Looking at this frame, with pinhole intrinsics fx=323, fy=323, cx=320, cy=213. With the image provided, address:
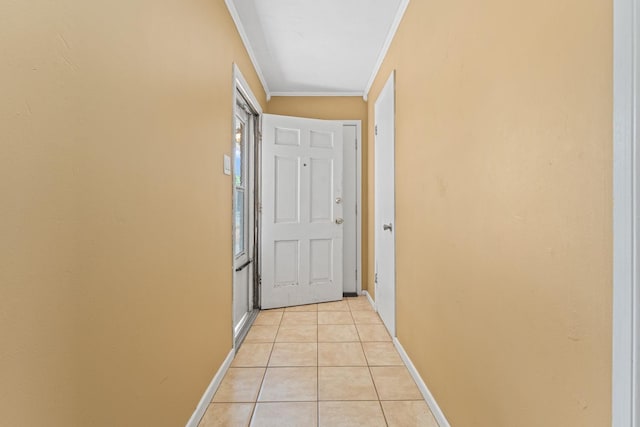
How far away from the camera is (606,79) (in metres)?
0.67

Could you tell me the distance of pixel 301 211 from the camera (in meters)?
3.42

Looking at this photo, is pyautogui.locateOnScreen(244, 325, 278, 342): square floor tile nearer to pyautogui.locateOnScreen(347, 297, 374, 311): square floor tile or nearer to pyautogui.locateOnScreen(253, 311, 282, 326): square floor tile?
pyautogui.locateOnScreen(253, 311, 282, 326): square floor tile

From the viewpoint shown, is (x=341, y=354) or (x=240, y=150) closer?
(x=341, y=354)

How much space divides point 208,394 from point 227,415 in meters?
0.16

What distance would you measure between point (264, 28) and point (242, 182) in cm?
134

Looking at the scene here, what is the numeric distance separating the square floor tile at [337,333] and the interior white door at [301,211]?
0.70 meters

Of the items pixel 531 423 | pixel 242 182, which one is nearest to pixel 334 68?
pixel 242 182

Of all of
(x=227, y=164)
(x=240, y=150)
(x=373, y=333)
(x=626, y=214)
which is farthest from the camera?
(x=240, y=150)

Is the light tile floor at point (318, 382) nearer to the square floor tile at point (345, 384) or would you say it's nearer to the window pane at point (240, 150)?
the square floor tile at point (345, 384)

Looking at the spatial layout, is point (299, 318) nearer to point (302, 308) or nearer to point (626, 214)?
point (302, 308)

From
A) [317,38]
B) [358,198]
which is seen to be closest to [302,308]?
[358,198]

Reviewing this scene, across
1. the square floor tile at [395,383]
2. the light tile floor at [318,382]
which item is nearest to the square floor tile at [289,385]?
the light tile floor at [318,382]

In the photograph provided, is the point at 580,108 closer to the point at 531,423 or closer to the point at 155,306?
the point at 531,423

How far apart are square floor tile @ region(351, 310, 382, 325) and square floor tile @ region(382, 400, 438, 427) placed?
116cm
